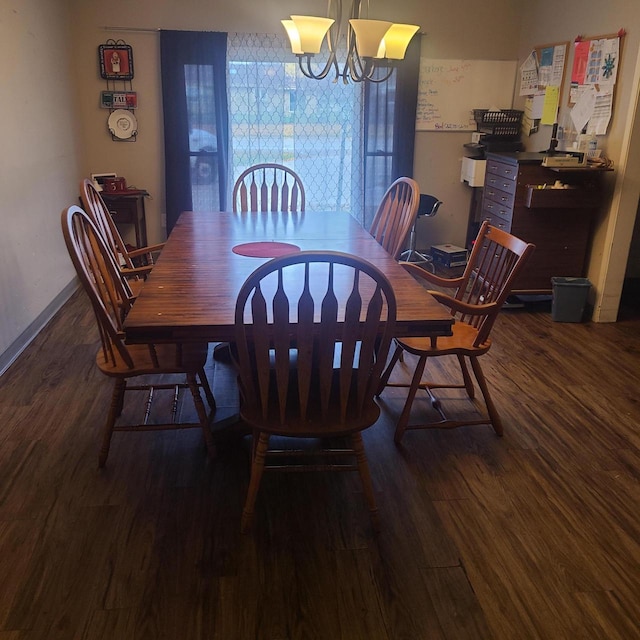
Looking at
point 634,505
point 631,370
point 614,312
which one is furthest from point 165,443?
point 614,312

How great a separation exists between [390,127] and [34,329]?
314cm

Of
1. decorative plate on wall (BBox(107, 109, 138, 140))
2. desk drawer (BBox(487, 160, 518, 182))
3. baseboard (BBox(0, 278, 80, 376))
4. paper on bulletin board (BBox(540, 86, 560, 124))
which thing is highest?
paper on bulletin board (BBox(540, 86, 560, 124))

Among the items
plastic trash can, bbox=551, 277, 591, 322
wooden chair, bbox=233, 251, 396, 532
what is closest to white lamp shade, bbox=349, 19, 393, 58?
wooden chair, bbox=233, 251, 396, 532

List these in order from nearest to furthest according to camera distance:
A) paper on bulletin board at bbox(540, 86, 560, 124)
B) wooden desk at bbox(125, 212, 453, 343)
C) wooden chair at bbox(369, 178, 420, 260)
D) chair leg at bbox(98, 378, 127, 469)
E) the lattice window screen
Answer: wooden desk at bbox(125, 212, 453, 343)
chair leg at bbox(98, 378, 127, 469)
wooden chair at bbox(369, 178, 420, 260)
paper on bulletin board at bbox(540, 86, 560, 124)
the lattice window screen

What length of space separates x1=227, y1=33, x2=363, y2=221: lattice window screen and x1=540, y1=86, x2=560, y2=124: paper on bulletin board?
1.42 metres

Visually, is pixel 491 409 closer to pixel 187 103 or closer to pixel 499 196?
pixel 499 196

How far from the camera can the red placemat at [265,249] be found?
7.84 ft

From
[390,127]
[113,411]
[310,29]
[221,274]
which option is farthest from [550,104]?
[113,411]

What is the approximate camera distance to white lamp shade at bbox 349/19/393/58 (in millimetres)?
2307

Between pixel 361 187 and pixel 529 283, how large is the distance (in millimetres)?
1689

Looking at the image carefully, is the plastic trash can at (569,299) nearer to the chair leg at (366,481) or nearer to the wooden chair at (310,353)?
the wooden chair at (310,353)

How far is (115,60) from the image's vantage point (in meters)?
4.44

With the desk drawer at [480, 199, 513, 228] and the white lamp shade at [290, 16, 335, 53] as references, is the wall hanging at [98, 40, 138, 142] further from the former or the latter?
the desk drawer at [480, 199, 513, 228]

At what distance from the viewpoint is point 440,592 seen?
1646mm
